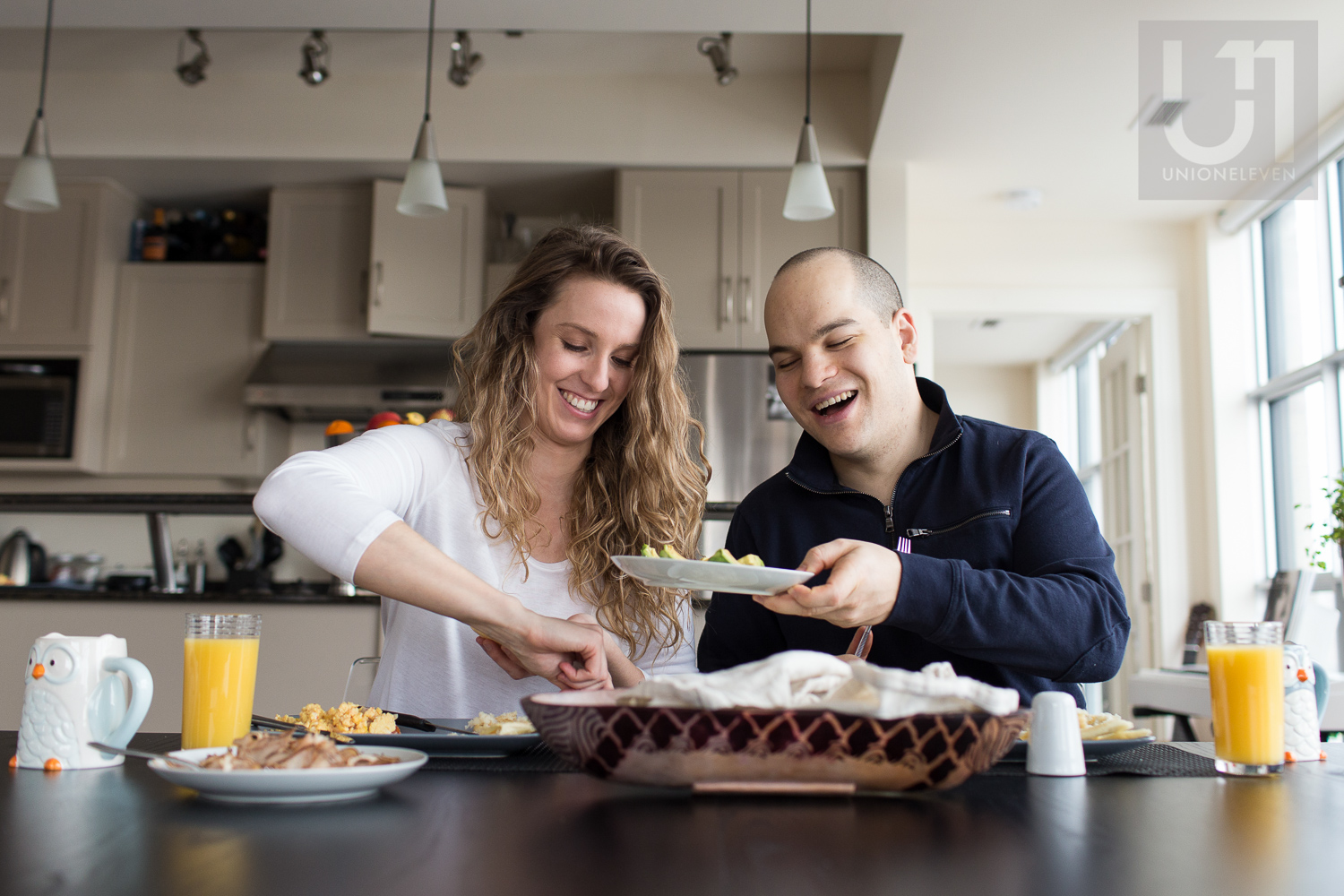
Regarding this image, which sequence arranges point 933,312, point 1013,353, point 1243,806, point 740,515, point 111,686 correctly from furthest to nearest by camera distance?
1. point 1013,353
2. point 933,312
3. point 740,515
4. point 111,686
5. point 1243,806

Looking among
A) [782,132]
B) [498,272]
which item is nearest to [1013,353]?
[782,132]

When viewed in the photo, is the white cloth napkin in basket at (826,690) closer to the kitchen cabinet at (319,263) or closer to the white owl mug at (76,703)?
the white owl mug at (76,703)

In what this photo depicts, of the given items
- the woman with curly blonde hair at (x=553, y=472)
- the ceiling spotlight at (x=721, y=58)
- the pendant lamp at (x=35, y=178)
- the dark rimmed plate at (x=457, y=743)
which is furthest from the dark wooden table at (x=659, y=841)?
the ceiling spotlight at (x=721, y=58)

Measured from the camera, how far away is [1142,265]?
5.00 metres

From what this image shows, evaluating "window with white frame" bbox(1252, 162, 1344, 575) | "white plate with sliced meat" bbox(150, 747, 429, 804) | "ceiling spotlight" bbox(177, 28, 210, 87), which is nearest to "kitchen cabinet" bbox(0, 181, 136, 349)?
"ceiling spotlight" bbox(177, 28, 210, 87)

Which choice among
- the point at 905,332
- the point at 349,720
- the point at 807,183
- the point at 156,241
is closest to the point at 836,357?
the point at 905,332

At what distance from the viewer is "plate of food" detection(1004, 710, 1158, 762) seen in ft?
3.22

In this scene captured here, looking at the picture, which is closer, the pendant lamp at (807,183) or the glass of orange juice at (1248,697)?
the glass of orange juice at (1248,697)

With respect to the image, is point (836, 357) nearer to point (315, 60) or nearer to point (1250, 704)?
point (1250, 704)

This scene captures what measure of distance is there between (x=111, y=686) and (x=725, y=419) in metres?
3.27

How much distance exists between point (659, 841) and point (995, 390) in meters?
8.57

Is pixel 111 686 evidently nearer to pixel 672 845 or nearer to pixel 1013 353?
pixel 672 845

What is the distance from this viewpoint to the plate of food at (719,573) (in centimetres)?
91

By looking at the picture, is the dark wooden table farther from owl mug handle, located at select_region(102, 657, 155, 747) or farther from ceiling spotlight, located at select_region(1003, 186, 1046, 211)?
ceiling spotlight, located at select_region(1003, 186, 1046, 211)
